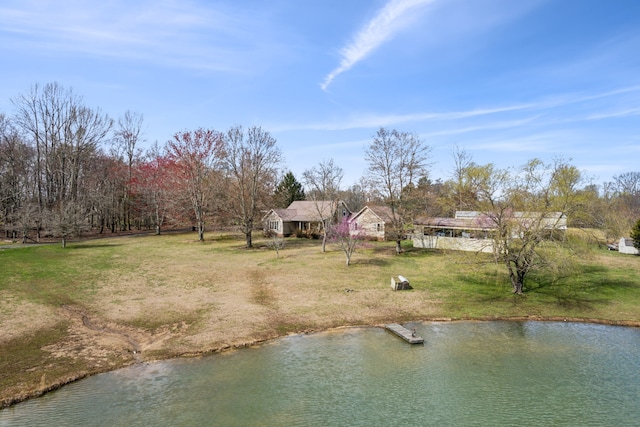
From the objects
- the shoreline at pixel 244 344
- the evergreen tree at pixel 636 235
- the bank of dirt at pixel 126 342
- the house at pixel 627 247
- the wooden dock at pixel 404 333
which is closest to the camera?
the shoreline at pixel 244 344

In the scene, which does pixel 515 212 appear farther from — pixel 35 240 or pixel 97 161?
pixel 97 161

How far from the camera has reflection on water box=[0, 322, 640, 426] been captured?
38.2ft

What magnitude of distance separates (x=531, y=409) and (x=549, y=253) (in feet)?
45.1

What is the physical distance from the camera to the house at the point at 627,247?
37.2 meters

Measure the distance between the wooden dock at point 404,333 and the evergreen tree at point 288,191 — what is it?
158ft

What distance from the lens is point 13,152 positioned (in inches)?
1859

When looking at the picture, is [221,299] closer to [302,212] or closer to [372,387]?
[372,387]

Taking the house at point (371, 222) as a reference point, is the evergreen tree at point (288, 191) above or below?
above

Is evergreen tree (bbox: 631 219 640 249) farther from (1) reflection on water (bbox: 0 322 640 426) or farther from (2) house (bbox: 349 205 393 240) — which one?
(2) house (bbox: 349 205 393 240)

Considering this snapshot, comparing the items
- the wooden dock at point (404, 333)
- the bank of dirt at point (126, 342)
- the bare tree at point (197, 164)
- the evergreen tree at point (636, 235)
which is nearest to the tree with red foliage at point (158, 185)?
the bare tree at point (197, 164)

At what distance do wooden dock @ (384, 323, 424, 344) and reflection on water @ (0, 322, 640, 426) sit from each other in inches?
14.9

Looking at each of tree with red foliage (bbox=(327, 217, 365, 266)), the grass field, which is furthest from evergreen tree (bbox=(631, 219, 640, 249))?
tree with red foliage (bbox=(327, 217, 365, 266))

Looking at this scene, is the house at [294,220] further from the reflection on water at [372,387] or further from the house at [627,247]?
the reflection on water at [372,387]

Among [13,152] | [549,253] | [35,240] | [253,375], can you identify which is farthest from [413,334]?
[13,152]
